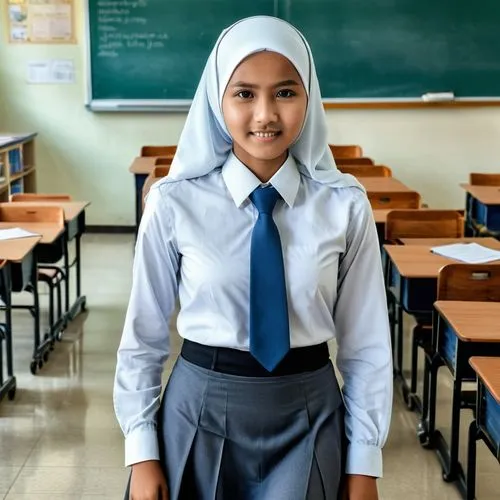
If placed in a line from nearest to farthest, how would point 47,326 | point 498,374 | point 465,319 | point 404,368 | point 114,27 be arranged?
point 498,374 → point 465,319 → point 404,368 → point 47,326 → point 114,27

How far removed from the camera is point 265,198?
1280mm

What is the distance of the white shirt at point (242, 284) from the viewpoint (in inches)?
50.3

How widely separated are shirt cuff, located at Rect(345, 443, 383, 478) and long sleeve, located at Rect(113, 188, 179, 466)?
306mm

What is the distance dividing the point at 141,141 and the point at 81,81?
727 millimetres

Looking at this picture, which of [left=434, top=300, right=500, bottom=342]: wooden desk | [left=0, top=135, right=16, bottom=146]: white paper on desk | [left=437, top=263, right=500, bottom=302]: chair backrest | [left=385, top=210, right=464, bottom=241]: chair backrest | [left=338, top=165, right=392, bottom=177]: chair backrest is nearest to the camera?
[left=434, top=300, right=500, bottom=342]: wooden desk

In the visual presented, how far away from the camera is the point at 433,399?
332 cm

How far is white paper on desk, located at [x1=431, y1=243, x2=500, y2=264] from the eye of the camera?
3.60 metres

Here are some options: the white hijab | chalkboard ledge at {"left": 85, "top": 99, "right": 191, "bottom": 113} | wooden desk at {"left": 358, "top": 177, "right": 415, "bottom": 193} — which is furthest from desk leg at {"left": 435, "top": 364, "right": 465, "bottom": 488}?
chalkboard ledge at {"left": 85, "top": 99, "right": 191, "bottom": 113}

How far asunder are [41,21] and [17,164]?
4.17 feet

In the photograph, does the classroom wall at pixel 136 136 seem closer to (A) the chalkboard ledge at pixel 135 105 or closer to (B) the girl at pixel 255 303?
(A) the chalkboard ledge at pixel 135 105

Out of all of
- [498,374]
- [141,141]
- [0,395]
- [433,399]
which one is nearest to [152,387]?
[498,374]

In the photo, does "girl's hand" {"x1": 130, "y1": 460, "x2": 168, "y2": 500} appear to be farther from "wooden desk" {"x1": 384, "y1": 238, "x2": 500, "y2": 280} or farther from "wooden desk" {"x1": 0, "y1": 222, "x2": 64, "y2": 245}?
"wooden desk" {"x1": 0, "y1": 222, "x2": 64, "y2": 245}

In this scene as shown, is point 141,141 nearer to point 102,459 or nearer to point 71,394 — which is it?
point 71,394

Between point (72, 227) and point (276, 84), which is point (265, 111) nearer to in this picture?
point (276, 84)
